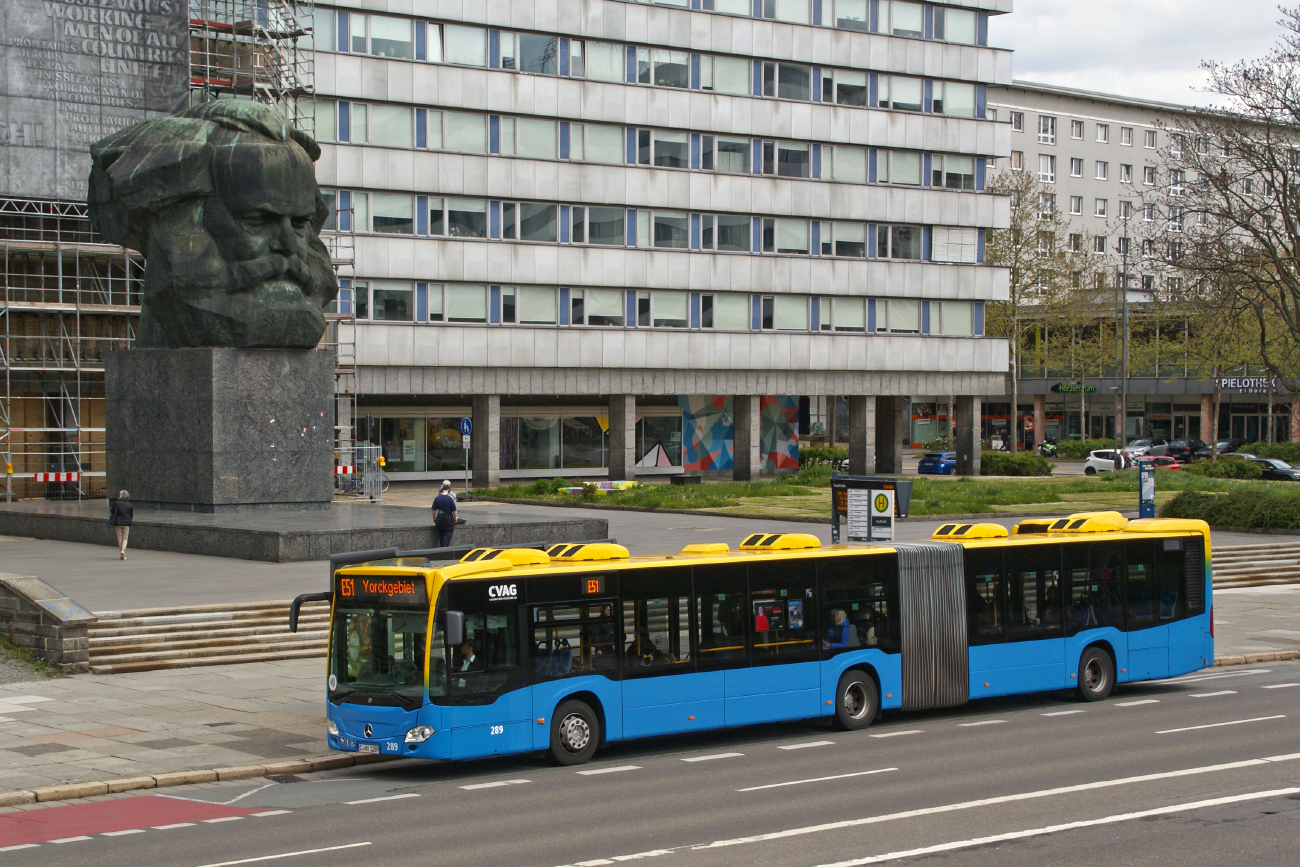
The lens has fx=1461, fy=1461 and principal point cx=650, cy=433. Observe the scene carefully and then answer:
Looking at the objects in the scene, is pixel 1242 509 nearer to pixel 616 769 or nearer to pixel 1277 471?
pixel 1277 471

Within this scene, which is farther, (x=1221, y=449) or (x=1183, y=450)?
(x=1221, y=449)

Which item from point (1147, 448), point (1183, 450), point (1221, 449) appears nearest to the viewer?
point (1147, 448)

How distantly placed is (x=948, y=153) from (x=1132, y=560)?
5109cm

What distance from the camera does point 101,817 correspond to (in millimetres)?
13938

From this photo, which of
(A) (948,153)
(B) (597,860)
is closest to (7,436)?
(B) (597,860)

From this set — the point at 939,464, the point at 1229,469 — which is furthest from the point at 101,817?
the point at 939,464

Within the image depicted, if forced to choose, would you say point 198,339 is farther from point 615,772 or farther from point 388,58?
point 388,58

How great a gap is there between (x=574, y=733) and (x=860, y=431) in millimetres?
54197

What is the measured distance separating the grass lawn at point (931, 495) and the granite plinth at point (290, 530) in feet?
42.2

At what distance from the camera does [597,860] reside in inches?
454

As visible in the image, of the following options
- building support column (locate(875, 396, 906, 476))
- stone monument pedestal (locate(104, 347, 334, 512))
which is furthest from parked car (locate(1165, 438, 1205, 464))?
stone monument pedestal (locate(104, 347, 334, 512))

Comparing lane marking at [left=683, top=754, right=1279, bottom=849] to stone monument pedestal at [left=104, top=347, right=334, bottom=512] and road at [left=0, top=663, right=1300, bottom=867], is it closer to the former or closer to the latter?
road at [left=0, top=663, right=1300, bottom=867]

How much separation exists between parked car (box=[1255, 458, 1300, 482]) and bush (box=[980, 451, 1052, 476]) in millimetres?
9271

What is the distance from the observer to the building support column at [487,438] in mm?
60125
